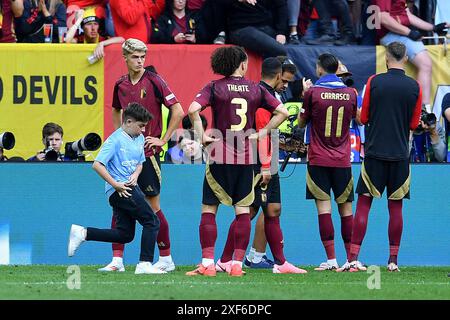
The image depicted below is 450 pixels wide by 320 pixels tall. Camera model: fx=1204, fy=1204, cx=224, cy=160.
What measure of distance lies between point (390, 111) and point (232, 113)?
65.6 inches

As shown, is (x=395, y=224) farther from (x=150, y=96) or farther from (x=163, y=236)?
(x=150, y=96)

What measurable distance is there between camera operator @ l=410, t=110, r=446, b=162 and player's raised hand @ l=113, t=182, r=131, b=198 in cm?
438

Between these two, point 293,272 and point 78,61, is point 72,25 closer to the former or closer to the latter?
point 78,61

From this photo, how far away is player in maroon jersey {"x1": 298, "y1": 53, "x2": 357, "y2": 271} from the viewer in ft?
38.6

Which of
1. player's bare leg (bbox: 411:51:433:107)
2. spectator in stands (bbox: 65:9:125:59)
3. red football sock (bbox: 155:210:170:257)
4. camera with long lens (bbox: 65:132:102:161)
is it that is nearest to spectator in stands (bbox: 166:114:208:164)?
camera with long lens (bbox: 65:132:102:161)

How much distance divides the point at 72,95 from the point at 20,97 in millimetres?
617

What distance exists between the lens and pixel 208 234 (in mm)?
10953

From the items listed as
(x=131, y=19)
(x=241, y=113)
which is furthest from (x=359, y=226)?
(x=131, y=19)

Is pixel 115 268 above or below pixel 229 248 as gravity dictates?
below

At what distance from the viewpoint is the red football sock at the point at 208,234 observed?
431 inches

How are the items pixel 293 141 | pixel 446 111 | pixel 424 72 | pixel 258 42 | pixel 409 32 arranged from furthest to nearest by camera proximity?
1. pixel 409 32
2. pixel 424 72
3. pixel 258 42
4. pixel 446 111
5. pixel 293 141

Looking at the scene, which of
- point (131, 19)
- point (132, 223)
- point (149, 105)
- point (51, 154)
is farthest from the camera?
point (131, 19)

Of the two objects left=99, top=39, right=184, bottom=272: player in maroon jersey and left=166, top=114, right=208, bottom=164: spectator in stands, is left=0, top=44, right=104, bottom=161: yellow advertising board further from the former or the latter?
left=99, top=39, right=184, bottom=272: player in maroon jersey

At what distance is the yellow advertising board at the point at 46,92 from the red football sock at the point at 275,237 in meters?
3.32
